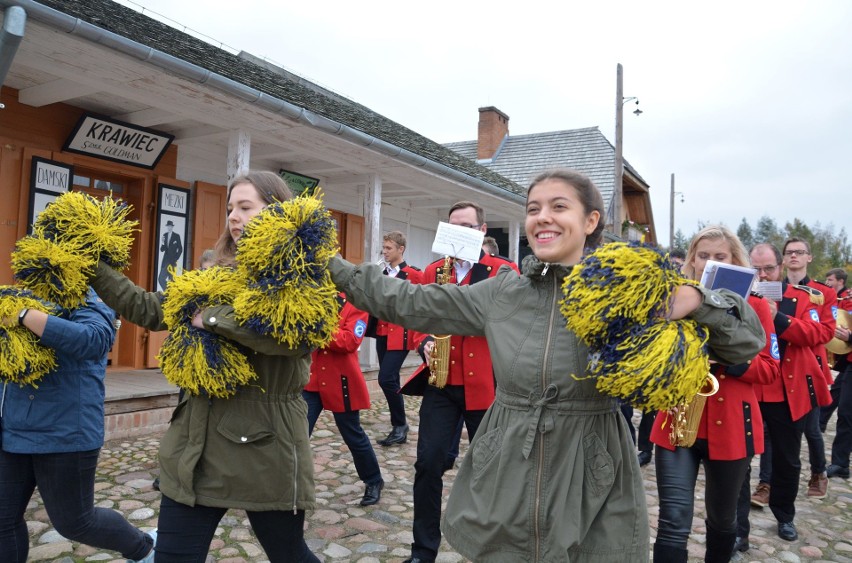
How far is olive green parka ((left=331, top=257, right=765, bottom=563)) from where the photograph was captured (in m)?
1.81

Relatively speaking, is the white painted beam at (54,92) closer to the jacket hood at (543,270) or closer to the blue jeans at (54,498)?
the blue jeans at (54,498)

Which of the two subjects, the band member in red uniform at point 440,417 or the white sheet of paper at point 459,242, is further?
the white sheet of paper at point 459,242

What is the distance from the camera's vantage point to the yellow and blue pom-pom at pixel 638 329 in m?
1.63

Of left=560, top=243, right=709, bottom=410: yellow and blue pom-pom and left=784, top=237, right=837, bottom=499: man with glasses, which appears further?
left=784, top=237, right=837, bottom=499: man with glasses

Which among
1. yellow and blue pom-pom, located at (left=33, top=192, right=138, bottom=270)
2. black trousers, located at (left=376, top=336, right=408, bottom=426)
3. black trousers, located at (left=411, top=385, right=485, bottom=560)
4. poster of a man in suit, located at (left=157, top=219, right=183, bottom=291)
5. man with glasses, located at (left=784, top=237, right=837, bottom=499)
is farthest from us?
poster of a man in suit, located at (left=157, top=219, right=183, bottom=291)

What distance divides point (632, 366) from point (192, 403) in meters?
1.55

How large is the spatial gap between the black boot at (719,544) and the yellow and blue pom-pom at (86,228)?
2913 mm

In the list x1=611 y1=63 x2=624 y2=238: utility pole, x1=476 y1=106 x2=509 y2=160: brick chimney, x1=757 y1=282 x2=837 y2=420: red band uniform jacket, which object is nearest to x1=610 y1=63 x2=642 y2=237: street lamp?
x1=611 y1=63 x2=624 y2=238: utility pole

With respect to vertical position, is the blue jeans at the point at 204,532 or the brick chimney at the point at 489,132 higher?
the brick chimney at the point at 489,132

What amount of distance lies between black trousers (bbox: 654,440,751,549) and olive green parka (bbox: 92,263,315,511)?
166 cm

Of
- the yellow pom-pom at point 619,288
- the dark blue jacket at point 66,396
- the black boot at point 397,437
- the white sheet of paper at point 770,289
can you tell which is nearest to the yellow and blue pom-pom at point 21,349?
the dark blue jacket at point 66,396

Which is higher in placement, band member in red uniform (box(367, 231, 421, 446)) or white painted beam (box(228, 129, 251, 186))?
white painted beam (box(228, 129, 251, 186))

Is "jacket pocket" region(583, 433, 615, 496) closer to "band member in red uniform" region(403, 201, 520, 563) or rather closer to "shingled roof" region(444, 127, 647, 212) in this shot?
"band member in red uniform" region(403, 201, 520, 563)

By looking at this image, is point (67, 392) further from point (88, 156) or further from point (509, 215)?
point (509, 215)
